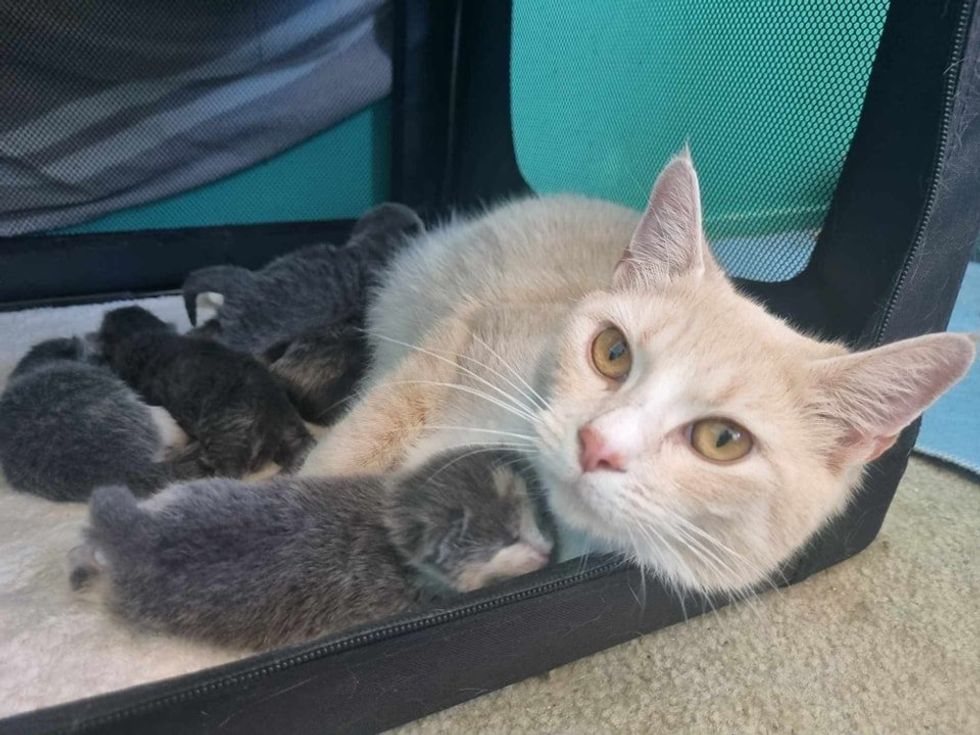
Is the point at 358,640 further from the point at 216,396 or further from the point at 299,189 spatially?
the point at 299,189

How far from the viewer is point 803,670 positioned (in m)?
1.11

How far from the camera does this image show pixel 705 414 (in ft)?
2.79

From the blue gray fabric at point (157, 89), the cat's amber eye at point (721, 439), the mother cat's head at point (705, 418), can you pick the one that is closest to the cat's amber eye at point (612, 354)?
the mother cat's head at point (705, 418)

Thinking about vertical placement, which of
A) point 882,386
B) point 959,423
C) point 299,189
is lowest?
point 959,423

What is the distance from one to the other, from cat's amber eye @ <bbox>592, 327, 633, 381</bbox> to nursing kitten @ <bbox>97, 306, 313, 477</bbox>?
1.85 ft

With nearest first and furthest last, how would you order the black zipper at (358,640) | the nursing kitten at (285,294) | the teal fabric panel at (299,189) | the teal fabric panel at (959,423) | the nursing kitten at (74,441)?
1. the black zipper at (358,640)
2. the nursing kitten at (74,441)
3. the nursing kitten at (285,294)
4. the teal fabric panel at (959,423)
5. the teal fabric panel at (299,189)

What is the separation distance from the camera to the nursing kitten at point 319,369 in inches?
55.7

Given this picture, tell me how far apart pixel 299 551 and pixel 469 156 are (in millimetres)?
1393

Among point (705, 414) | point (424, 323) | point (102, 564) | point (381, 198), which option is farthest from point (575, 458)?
point (381, 198)

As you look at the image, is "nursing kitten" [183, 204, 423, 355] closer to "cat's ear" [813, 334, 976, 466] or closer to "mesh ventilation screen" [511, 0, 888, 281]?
"mesh ventilation screen" [511, 0, 888, 281]

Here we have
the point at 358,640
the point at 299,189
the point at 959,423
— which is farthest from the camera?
the point at 299,189

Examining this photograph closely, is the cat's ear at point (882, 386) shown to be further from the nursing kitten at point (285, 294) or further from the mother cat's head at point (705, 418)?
the nursing kitten at point (285, 294)

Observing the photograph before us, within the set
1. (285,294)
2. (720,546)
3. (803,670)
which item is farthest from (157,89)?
(803,670)

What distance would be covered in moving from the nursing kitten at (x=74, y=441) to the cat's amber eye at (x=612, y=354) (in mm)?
652
